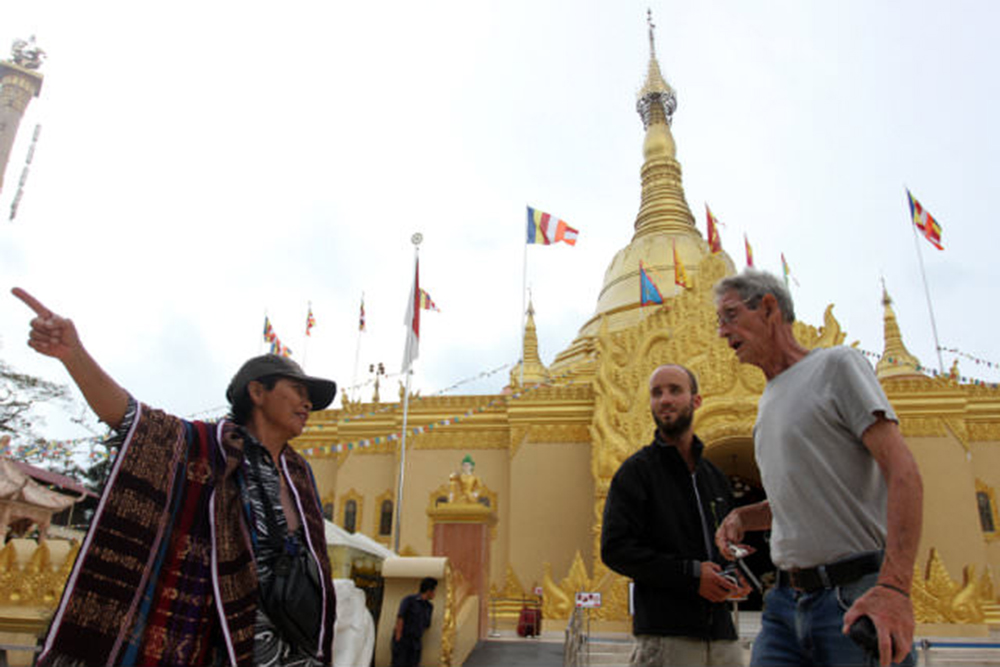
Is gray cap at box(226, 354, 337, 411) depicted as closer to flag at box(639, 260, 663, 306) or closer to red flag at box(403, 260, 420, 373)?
red flag at box(403, 260, 420, 373)

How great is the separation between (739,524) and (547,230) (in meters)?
16.6

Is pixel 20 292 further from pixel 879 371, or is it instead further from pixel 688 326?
pixel 879 371

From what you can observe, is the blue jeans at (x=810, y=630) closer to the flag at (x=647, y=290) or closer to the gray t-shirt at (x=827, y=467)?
the gray t-shirt at (x=827, y=467)

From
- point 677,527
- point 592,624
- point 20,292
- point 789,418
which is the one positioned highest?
point 20,292

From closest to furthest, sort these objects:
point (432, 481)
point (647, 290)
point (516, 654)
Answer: point (516, 654)
point (432, 481)
point (647, 290)

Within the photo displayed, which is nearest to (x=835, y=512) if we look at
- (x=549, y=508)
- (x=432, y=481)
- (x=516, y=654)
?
(x=516, y=654)

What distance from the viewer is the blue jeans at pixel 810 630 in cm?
202

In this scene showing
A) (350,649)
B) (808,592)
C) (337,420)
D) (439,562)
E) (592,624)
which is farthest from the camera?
(337,420)

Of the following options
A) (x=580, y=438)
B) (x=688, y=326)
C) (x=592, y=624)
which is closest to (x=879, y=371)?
(x=688, y=326)

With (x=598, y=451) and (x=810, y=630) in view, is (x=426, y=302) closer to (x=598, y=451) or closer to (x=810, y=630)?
(x=598, y=451)

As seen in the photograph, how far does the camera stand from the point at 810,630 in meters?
2.11

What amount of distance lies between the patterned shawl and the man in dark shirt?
545 centimetres

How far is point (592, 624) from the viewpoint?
44.2 ft

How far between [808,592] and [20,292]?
8.40ft
